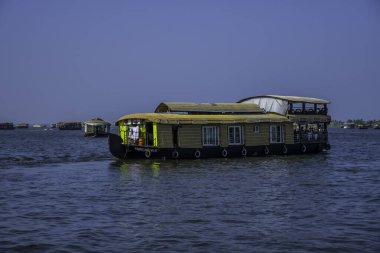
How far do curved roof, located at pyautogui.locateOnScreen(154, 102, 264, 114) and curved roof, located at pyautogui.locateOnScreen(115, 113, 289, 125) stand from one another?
3.83 ft

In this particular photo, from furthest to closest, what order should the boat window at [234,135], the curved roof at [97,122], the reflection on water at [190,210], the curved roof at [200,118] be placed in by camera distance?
the curved roof at [97,122] → the boat window at [234,135] → the curved roof at [200,118] → the reflection on water at [190,210]

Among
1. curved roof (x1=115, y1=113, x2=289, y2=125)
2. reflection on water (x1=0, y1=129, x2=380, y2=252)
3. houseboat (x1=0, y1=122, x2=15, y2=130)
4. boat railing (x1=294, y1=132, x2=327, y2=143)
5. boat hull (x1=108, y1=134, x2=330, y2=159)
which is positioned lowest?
reflection on water (x1=0, y1=129, x2=380, y2=252)

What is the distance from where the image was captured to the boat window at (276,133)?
135 feet

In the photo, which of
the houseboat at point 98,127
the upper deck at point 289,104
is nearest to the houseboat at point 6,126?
the houseboat at point 98,127

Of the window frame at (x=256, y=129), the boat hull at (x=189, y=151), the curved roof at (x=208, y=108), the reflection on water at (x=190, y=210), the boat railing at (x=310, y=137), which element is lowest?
the reflection on water at (x=190, y=210)

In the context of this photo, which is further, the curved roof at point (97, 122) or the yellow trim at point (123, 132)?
the curved roof at point (97, 122)

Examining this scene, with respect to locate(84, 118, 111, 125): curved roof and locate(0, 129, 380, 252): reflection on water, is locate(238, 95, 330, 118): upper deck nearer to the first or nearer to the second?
locate(0, 129, 380, 252): reflection on water

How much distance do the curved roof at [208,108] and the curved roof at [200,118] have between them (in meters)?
1.17

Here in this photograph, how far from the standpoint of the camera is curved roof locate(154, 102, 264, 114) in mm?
39156

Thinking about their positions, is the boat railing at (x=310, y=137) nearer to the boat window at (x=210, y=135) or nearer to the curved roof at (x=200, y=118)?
the curved roof at (x=200, y=118)

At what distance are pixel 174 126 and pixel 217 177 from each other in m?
10.5

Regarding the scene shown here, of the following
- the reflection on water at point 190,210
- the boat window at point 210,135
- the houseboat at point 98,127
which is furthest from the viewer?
the houseboat at point 98,127

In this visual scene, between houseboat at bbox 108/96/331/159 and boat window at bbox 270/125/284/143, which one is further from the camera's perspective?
boat window at bbox 270/125/284/143

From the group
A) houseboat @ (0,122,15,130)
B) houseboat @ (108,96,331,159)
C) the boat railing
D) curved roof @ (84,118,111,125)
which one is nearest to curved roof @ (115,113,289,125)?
houseboat @ (108,96,331,159)
